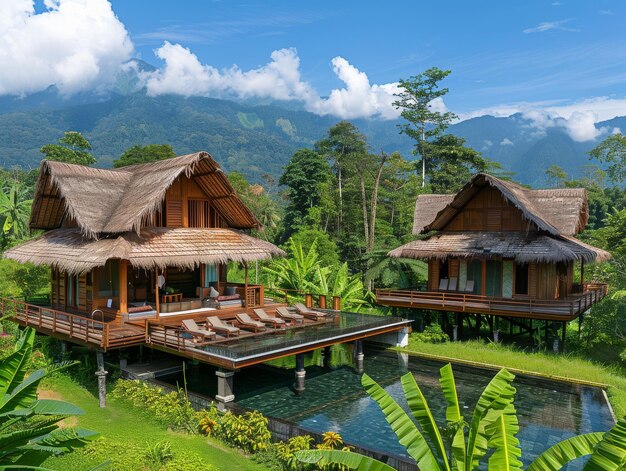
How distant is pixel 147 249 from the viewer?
15617 millimetres

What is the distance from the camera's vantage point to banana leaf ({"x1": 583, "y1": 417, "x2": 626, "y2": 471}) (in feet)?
15.6

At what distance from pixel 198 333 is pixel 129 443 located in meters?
3.78

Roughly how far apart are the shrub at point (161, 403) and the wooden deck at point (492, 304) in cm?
1056

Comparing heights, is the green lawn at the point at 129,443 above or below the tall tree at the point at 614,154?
below

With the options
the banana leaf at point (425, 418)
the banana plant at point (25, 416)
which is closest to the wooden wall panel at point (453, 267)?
the banana leaf at point (425, 418)

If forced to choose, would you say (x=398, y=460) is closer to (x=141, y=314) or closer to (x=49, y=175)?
(x=141, y=314)

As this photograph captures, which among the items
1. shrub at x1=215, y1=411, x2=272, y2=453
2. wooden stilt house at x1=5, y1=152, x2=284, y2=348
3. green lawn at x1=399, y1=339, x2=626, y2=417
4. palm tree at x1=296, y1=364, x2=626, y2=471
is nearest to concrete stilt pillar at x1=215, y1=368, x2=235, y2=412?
shrub at x1=215, y1=411, x2=272, y2=453

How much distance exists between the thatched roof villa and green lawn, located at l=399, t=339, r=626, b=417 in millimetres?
1293

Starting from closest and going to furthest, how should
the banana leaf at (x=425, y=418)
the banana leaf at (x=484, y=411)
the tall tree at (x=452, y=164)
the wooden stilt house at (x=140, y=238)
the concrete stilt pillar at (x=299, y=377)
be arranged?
the banana leaf at (x=484, y=411)
the banana leaf at (x=425, y=418)
the concrete stilt pillar at (x=299, y=377)
the wooden stilt house at (x=140, y=238)
the tall tree at (x=452, y=164)

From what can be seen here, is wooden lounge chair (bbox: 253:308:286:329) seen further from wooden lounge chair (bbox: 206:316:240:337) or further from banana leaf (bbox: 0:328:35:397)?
banana leaf (bbox: 0:328:35:397)

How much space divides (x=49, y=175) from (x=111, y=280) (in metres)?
4.30

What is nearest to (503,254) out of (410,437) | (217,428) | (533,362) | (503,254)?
(503,254)

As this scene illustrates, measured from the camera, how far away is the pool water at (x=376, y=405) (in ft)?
38.9

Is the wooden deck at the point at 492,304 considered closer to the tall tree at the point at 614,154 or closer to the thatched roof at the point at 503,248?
the thatched roof at the point at 503,248
